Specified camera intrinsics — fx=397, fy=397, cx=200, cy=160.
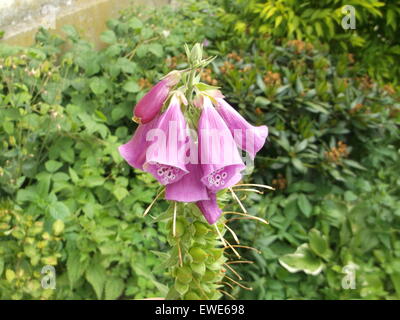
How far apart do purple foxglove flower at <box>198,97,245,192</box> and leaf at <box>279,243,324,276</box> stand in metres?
1.32

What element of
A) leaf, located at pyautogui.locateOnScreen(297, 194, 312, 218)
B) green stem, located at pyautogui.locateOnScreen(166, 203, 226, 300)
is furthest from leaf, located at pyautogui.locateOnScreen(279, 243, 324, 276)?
green stem, located at pyautogui.locateOnScreen(166, 203, 226, 300)

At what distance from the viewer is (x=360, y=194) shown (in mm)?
2275

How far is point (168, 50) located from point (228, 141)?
2.05m

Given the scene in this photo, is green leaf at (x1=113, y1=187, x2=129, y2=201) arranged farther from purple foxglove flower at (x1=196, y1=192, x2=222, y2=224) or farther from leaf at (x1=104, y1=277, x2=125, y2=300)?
purple foxglove flower at (x1=196, y1=192, x2=222, y2=224)

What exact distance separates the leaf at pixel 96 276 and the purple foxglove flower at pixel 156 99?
3.50 ft

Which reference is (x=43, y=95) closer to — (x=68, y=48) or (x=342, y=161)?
(x=68, y=48)

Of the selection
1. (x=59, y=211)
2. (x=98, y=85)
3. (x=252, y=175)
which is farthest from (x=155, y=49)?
(x=59, y=211)

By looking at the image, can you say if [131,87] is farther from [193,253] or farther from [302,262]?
[193,253]

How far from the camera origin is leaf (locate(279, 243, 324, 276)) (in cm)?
199

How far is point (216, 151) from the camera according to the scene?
0.79m

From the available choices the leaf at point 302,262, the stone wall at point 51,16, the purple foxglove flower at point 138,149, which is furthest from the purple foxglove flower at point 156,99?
the stone wall at point 51,16

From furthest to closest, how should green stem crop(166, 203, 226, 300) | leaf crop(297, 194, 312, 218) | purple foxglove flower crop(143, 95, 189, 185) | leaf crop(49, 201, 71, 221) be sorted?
leaf crop(297, 194, 312, 218), leaf crop(49, 201, 71, 221), green stem crop(166, 203, 226, 300), purple foxglove flower crop(143, 95, 189, 185)

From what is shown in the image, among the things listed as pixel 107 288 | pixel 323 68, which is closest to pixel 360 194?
pixel 323 68

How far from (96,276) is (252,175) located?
1017mm
